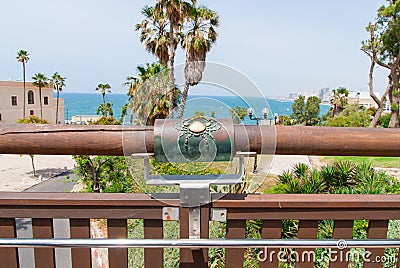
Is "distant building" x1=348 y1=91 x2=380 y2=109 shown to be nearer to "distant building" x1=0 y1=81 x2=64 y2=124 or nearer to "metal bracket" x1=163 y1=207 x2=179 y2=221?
"distant building" x1=0 y1=81 x2=64 y2=124

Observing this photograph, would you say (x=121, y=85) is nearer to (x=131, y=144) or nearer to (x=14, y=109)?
(x=131, y=144)

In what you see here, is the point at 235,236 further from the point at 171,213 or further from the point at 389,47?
the point at 389,47

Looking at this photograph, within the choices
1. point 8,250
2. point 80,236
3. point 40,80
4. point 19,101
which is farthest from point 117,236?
point 40,80

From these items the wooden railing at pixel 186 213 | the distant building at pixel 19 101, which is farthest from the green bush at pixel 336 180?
the distant building at pixel 19 101

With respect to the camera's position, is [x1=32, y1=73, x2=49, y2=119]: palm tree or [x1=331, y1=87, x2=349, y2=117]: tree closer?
[x1=32, y1=73, x2=49, y2=119]: palm tree

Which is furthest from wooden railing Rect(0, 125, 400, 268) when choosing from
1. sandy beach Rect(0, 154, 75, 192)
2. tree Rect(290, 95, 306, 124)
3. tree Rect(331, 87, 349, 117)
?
tree Rect(290, 95, 306, 124)

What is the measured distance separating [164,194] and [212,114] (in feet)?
0.84

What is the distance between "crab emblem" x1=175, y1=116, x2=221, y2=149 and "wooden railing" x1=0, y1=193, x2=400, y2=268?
0.19 metres

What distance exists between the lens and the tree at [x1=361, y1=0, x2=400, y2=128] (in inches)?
496

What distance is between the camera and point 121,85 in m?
1.02

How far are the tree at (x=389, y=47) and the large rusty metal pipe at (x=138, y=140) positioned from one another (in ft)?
48.0

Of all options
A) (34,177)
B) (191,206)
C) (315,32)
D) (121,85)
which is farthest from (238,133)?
(34,177)

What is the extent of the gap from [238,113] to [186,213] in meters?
0.30

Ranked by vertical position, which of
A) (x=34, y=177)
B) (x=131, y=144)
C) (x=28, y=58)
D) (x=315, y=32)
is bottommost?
(x=34, y=177)
